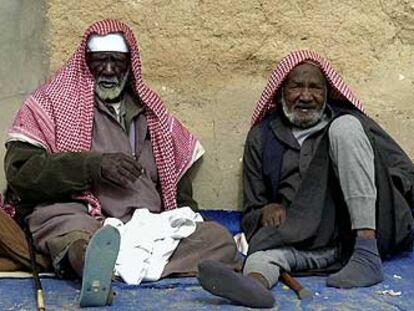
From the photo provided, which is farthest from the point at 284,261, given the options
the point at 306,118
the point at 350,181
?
the point at 306,118

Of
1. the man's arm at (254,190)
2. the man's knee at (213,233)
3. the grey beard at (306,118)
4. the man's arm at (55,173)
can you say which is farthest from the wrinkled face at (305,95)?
the man's arm at (55,173)

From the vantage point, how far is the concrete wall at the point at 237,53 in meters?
5.17

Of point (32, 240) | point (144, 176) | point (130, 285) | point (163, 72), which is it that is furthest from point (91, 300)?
point (163, 72)

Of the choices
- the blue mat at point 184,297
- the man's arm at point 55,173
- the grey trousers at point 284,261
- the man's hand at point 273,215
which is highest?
the man's arm at point 55,173

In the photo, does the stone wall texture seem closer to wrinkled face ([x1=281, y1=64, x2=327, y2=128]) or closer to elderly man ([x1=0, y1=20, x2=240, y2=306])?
elderly man ([x1=0, y1=20, x2=240, y2=306])

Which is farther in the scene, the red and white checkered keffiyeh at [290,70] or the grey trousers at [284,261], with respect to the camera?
the red and white checkered keffiyeh at [290,70]

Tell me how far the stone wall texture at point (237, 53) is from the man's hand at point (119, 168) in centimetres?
79

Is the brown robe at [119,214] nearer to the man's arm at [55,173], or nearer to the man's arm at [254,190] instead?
the man's arm at [55,173]

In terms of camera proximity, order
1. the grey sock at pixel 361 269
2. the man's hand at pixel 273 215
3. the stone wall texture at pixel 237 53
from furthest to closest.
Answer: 1. the stone wall texture at pixel 237 53
2. the man's hand at pixel 273 215
3. the grey sock at pixel 361 269

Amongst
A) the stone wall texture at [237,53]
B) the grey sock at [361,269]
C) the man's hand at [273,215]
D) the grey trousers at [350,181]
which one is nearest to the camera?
the grey sock at [361,269]

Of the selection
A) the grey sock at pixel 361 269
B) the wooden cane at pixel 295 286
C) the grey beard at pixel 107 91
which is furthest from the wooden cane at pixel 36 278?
the grey sock at pixel 361 269

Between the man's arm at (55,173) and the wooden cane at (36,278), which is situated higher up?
the man's arm at (55,173)

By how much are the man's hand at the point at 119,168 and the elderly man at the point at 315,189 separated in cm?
60

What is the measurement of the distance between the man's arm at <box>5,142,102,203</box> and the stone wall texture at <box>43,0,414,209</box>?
2.60ft
